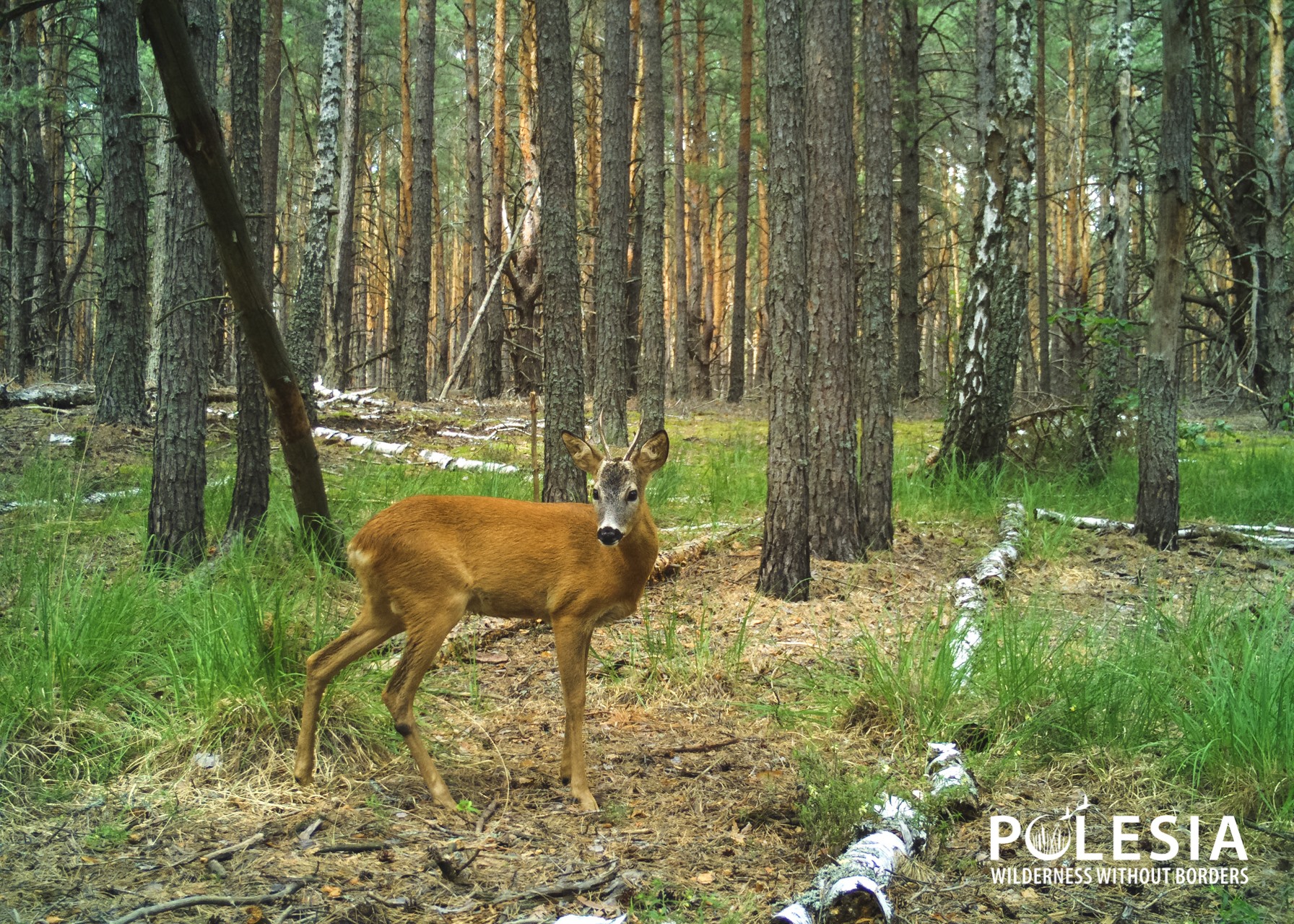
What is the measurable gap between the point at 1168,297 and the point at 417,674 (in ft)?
23.5

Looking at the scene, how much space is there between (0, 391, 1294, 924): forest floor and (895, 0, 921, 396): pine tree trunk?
13639 millimetres

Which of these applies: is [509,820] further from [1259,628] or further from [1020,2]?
[1020,2]

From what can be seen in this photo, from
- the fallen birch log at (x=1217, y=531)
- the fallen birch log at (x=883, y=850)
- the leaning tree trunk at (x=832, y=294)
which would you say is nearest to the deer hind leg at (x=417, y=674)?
the fallen birch log at (x=883, y=850)

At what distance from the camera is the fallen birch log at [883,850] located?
2.94 meters

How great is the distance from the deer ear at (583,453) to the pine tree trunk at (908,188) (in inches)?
630

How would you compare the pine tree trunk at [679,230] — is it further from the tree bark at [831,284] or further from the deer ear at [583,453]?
the deer ear at [583,453]

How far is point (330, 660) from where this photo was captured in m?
4.19

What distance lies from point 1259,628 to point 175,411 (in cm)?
671

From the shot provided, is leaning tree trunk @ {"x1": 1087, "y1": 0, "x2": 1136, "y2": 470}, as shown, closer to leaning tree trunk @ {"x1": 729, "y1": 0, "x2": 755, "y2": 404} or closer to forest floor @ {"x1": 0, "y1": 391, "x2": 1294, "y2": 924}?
forest floor @ {"x1": 0, "y1": 391, "x2": 1294, "y2": 924}

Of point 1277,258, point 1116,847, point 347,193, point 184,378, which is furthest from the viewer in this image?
point 347,193

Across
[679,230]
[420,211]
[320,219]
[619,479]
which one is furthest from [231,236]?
[679,230]

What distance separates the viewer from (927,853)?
3.59 meters

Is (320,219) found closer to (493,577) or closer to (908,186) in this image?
(493,577)

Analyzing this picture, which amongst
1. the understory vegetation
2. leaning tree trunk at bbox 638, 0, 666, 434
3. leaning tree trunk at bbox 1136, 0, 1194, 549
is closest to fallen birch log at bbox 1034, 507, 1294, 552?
leaning tree trunk at bbox 1136, 0, 1194, 549
